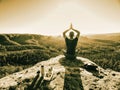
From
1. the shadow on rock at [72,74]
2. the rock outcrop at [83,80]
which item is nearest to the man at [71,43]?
the shadow on rock at [72,74]

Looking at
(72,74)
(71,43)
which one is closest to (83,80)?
(72,74)

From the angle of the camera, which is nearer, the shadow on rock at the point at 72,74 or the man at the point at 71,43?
the shadow on rock at the point at 72,74

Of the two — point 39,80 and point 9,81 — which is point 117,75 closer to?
point 39,80

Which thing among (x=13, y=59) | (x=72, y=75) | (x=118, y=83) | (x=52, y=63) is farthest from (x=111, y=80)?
(x=13, y=59)

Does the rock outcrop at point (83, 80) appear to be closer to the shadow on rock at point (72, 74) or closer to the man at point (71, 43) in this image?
the shadow on rock at point (72, 74)

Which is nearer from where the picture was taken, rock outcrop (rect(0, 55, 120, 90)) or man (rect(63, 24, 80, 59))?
rock outcrop (rect(0, 55, 120, 90))

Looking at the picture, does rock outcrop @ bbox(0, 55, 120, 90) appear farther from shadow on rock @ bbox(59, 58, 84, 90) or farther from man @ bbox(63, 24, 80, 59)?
man @ bbox(63, 24, 80, 59)

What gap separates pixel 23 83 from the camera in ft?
36.5

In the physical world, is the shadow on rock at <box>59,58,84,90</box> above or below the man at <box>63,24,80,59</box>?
below

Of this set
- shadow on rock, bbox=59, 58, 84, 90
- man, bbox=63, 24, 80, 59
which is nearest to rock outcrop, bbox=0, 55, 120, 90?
shadow on rock, bbox=59, 58, 84, 90

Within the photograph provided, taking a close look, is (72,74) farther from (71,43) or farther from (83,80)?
(71,43)

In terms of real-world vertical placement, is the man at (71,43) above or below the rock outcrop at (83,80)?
above

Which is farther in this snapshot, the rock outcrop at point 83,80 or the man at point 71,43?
the man at point 71,43

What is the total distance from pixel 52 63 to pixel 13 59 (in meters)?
23.0
